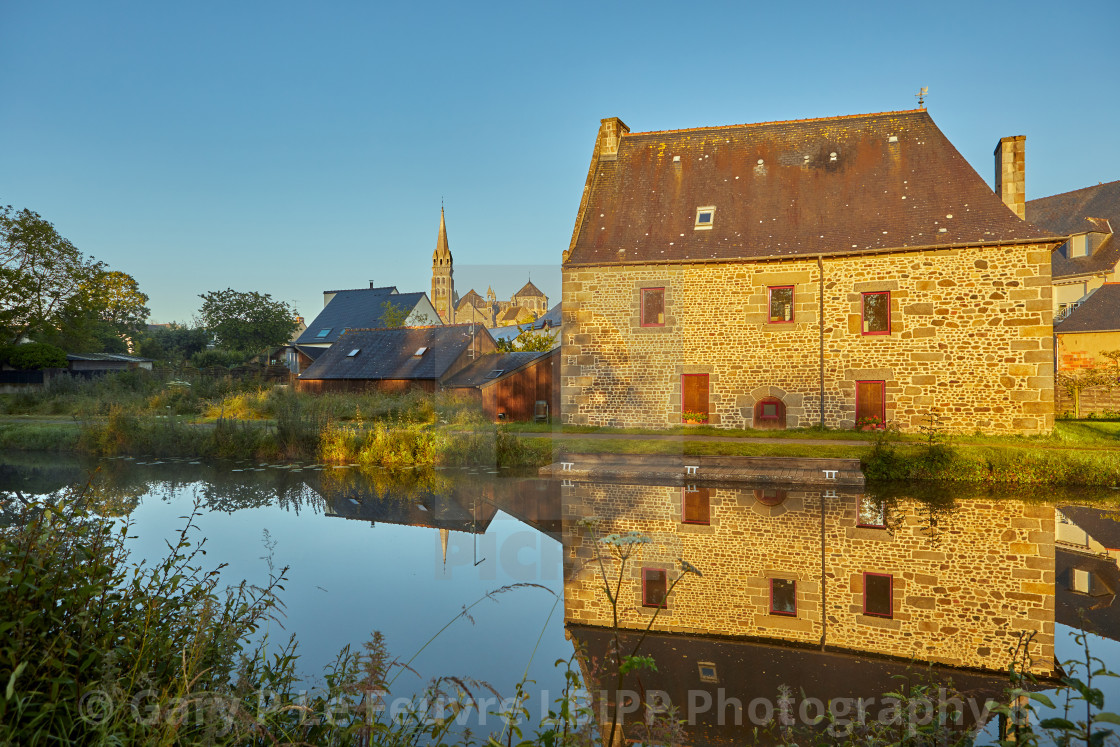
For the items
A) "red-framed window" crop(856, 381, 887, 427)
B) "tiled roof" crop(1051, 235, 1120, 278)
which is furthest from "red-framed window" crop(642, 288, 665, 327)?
"tiled roof" crop(1051, 235, 1120, 278)

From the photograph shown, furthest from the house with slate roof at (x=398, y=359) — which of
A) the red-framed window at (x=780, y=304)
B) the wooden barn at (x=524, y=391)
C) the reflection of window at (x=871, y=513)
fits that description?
the reflection of window at (x=871, y=513)

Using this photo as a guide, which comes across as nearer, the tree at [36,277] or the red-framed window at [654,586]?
the red-framed window at [654,586]

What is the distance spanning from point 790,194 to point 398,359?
48.6ft

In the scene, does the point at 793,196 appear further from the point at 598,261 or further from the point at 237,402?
the point at 237,402

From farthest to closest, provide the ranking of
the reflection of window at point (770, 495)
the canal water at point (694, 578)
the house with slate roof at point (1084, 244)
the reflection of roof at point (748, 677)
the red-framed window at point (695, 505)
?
the house with slate roof at point (1084, 244) → the reflection of window at point (770, 495) → the red-framed window at point (695, 505) → the canal water at point (694, 578) → the reflection of roof at point (748, 677)

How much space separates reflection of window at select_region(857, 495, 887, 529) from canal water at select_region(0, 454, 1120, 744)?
0.03m

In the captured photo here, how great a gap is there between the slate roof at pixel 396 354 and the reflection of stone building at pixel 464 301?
33738mm

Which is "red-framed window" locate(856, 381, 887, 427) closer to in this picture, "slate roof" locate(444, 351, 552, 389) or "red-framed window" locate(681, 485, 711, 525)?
"red-framed window" locate(681, 485, 711, 525)

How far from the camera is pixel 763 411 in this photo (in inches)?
654

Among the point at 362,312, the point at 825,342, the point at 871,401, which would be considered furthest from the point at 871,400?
the point at 362,312

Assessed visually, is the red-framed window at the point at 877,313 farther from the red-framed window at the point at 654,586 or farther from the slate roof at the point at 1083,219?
the slate roof at the point at 1083,219

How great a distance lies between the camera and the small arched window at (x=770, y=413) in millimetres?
16453

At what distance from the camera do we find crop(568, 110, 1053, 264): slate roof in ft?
51.9

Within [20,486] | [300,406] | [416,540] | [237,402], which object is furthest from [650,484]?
[237,402]
